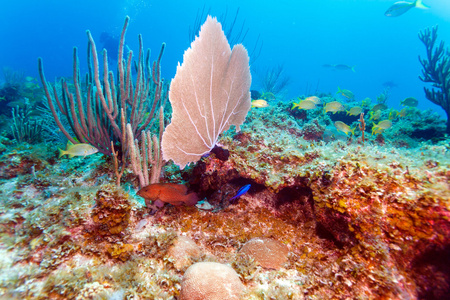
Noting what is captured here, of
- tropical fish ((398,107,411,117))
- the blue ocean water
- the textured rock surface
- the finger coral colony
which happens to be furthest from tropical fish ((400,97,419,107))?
the blue ocean water

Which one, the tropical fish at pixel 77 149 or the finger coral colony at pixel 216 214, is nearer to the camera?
the finger coral colony at pixel 216 214

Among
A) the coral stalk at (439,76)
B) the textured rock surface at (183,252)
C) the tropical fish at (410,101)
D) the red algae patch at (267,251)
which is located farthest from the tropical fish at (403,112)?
the textured rock surface at (183,252)

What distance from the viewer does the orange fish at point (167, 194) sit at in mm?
2789

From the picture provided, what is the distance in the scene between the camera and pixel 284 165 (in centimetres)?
341

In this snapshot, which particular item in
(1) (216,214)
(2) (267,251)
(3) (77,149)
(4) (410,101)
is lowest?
(2) (267,251)

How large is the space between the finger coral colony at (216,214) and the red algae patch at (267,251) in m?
0.02

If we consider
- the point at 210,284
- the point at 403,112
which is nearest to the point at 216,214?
the point at 210,284

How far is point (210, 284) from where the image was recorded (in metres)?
2.02

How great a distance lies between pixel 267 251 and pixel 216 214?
104 centimetres

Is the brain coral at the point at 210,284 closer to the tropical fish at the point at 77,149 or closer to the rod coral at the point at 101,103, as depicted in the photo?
the rod coral at the point at 101,103

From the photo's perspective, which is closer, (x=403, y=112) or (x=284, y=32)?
(x=403, y=112)

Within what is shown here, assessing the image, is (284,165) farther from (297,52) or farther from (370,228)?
(297,52)

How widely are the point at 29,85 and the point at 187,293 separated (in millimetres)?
17124

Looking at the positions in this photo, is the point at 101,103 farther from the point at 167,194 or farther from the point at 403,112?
the point at 403,112
